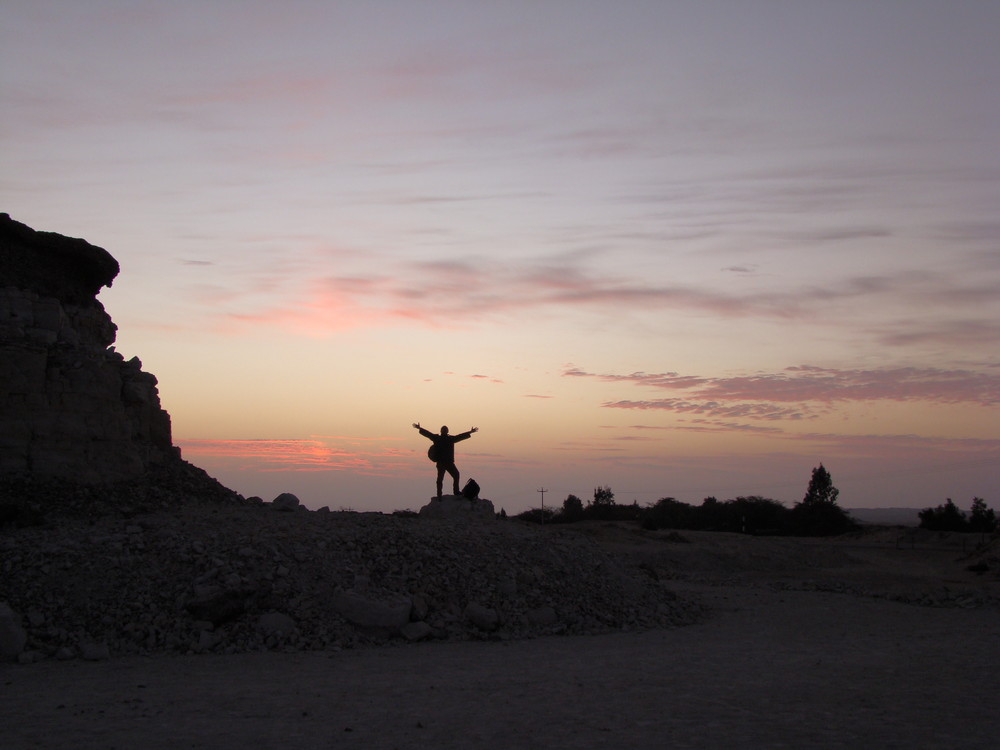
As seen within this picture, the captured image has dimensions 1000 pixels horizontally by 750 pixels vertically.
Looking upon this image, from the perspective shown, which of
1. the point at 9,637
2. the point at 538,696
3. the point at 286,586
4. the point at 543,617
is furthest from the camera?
the point at 543,617

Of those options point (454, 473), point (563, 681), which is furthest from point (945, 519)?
point (563, 681)

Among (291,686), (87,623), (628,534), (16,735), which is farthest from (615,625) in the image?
(628,534)

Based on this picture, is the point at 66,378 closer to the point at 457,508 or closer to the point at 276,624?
the point at 276,624

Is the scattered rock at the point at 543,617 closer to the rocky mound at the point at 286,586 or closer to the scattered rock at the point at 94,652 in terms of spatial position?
the rocky mound at the point at 286,586

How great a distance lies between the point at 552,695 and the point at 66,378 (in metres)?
11.1

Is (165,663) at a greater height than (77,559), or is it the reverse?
(77,559)

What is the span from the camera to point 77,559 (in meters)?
12.5

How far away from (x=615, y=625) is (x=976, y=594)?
31.9 feet

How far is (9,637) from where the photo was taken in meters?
10.7

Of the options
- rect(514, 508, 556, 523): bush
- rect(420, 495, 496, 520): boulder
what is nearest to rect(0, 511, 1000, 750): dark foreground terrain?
rect(420, 495, 496, 520): boulder

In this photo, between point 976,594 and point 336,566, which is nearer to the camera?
point 336,566

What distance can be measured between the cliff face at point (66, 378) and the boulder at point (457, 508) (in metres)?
5.31

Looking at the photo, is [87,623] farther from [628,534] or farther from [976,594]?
[628,534]

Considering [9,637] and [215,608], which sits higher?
[215,608]
